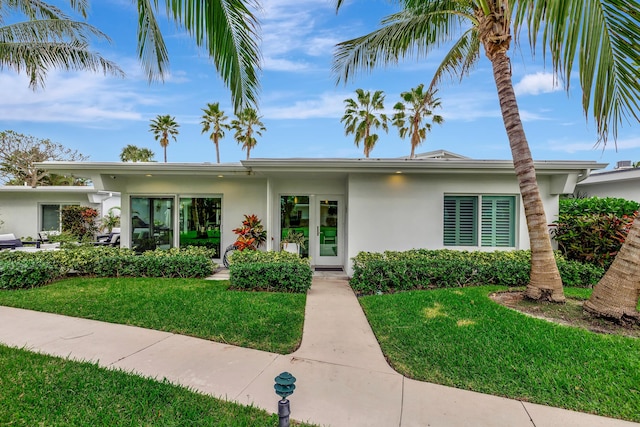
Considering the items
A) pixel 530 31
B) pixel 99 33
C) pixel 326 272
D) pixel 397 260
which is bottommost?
pixel 326 272

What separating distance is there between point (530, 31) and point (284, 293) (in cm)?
573

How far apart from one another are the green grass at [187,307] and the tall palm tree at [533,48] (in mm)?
4332

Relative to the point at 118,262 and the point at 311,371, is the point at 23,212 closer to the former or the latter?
the point at 118,262

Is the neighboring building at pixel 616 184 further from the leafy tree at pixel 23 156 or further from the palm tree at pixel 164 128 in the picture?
the leafy tree at pixel 23 156

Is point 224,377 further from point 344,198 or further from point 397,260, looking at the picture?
point 344,198

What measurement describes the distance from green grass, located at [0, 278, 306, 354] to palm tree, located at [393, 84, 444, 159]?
16111 mm

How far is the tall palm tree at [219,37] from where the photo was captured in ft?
10.1

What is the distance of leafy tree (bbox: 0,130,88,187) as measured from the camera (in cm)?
2319

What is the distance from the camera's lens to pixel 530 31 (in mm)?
2643

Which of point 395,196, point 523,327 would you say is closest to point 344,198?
point 395,196

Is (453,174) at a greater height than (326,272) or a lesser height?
greater

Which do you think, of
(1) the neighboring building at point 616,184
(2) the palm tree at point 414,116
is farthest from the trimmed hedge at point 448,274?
(2) the palm tree at point 414,116

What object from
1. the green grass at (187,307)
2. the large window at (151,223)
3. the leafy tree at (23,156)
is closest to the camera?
the green grass at (187,307)

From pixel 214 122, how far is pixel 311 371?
83.0 ft
